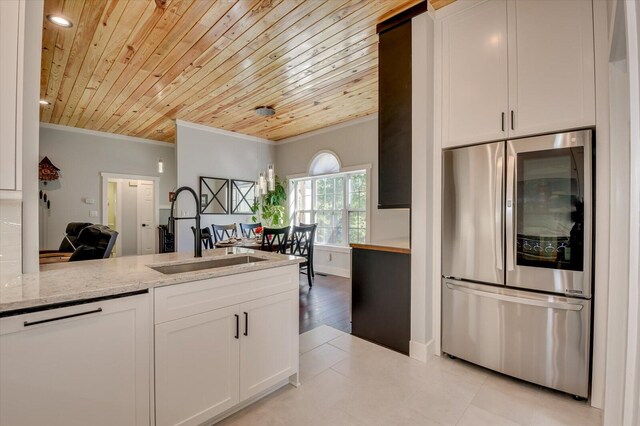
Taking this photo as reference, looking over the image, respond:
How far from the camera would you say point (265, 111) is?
4660 millimetres

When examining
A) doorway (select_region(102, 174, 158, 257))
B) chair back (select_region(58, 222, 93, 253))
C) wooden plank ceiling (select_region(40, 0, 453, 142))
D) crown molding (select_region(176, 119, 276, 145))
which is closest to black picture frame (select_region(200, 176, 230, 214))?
crown molding (select_region(176, 119, 276, 145))

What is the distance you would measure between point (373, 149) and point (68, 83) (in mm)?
4257

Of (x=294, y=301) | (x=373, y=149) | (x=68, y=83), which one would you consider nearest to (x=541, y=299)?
(x=294, y=301)

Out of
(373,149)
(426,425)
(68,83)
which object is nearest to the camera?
(426,425)

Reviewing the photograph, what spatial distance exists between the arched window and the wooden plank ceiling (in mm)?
837

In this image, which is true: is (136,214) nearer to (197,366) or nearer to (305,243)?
(305,243)

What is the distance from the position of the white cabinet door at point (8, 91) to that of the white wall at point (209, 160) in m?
4.12

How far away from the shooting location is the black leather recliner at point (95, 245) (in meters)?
2.66

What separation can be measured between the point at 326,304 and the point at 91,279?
2801 mm

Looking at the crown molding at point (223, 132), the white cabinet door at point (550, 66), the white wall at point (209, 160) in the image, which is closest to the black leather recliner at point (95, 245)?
the white wall at point (209, 160)

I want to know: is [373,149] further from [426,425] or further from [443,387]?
[426,425]

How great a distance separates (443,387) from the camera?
6.66 ft

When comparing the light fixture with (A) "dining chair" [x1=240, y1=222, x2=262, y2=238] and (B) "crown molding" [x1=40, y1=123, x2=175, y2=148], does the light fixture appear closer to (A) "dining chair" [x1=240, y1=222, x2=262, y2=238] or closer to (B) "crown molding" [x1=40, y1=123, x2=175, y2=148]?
(A) "dining chair" [x1=240, y1=222, x2=262, y2=238]

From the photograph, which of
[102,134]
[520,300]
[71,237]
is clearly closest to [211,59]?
[71,237]
